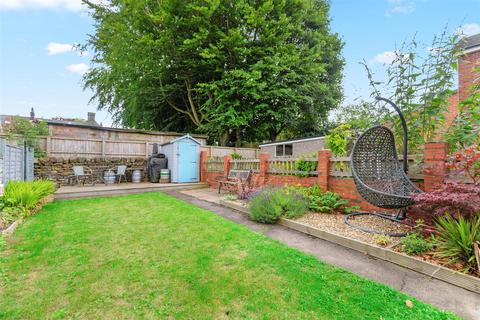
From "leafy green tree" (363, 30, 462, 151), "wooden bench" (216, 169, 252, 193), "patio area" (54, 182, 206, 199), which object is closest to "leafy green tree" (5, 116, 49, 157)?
"patio area" (54, 182, 206, 199)

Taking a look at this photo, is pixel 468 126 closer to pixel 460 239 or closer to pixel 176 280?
pixel 460 239

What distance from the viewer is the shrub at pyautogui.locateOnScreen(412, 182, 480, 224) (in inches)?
104

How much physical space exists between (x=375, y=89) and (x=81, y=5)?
20385 mm

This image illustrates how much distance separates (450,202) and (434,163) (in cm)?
117

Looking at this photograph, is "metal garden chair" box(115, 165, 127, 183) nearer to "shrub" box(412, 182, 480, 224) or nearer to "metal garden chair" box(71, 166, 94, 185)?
"metal garden chair" box(71, 166, 94, 185)

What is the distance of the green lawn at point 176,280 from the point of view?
186 cm

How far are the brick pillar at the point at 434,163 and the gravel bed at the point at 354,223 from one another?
873 mm

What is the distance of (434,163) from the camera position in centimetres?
369

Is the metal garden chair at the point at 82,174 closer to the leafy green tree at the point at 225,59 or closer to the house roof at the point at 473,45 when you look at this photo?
the leafy green tree at the point at 225,59

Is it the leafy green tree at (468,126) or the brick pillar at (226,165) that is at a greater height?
the leafy green tree at (468,126)

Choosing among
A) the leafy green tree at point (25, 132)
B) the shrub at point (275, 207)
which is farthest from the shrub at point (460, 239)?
the leafy green tree at point (25, 132)

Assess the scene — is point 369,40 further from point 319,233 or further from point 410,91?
point 319,233

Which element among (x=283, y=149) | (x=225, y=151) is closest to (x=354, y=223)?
(x=225, y=151)

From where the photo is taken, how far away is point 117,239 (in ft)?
11.5
